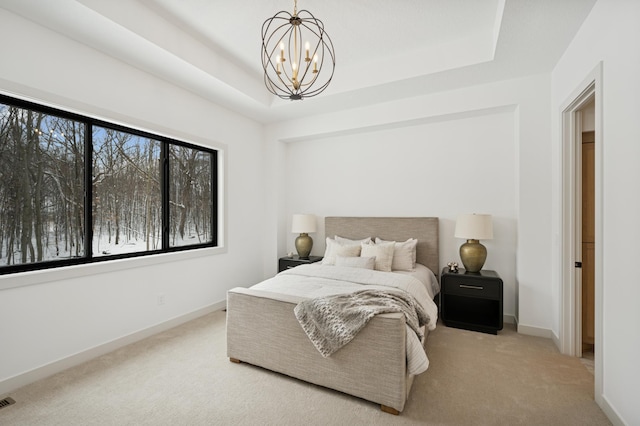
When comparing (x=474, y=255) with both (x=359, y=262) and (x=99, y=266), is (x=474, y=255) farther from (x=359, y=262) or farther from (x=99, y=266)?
(x=99, y=266)

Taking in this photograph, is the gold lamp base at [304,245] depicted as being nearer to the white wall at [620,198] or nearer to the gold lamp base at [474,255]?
the gold lamp base at [474,255]

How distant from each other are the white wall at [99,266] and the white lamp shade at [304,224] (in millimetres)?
889

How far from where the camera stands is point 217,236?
410cm

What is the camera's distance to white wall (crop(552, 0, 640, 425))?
1.59 metres

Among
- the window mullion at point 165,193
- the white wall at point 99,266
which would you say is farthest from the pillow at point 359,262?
the window mullion at point 165,193

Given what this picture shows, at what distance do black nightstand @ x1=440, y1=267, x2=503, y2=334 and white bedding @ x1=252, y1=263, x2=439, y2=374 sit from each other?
224 millimetres

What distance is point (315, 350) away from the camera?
215 centimetres

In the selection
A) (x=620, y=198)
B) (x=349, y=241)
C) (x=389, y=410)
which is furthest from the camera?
(x=349, y=241)

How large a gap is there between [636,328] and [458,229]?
1855 millimetres

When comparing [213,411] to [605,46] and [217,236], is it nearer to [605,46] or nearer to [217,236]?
[217,236]

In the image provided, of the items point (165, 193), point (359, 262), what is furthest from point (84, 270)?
point (359, 262)

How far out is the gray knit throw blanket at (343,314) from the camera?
1997mm

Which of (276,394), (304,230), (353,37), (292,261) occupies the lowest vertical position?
(276,394)

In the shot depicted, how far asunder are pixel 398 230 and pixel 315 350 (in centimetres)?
224
